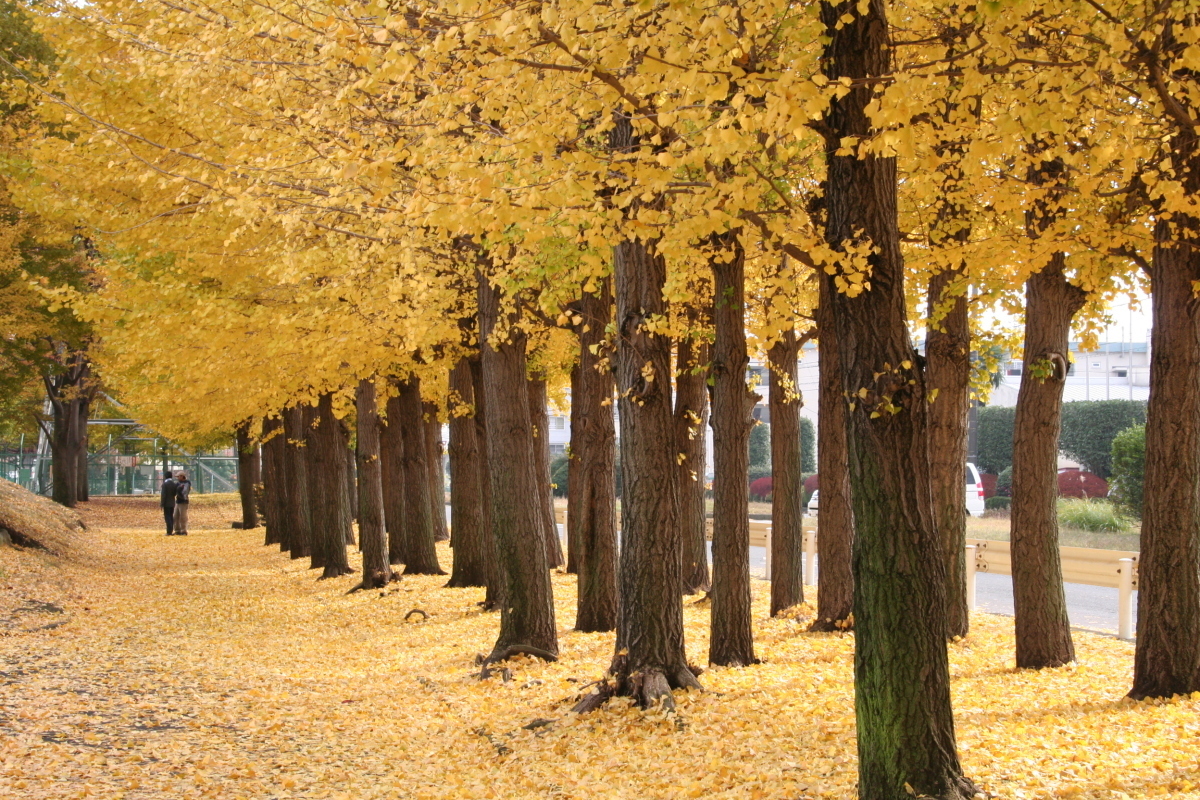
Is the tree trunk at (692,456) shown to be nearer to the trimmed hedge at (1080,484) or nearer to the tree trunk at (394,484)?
the tree trunk at (394,484)

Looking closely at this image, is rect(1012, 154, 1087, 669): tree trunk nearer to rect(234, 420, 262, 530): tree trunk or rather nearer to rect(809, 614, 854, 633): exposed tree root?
rect(809, 614, 854, 633): exposed tree root

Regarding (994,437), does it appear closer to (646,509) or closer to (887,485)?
(646,509)

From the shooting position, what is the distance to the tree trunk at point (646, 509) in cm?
860

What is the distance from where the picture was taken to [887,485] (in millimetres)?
5434

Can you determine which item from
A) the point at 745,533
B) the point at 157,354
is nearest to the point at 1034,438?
the point at 745,533

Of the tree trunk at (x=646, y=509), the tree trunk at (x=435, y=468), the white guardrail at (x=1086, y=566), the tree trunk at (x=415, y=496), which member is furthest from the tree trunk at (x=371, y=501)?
the tree trunk at (x=646, y=509)

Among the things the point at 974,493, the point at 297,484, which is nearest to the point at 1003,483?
the point at 974,493

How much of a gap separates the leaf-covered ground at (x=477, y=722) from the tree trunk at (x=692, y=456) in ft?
6.59

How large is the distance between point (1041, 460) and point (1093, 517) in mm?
20078

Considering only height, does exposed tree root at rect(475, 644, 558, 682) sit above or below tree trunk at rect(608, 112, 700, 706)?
below

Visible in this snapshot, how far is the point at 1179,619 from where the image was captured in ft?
25.4

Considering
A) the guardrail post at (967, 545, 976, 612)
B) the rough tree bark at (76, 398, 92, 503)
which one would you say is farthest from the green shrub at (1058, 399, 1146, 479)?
the rough tree bark at (76, 398, 92, 503)

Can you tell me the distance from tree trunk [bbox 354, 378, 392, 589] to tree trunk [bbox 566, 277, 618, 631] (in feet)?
19.6

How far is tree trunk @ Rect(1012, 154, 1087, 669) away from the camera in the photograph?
29.7 ft
